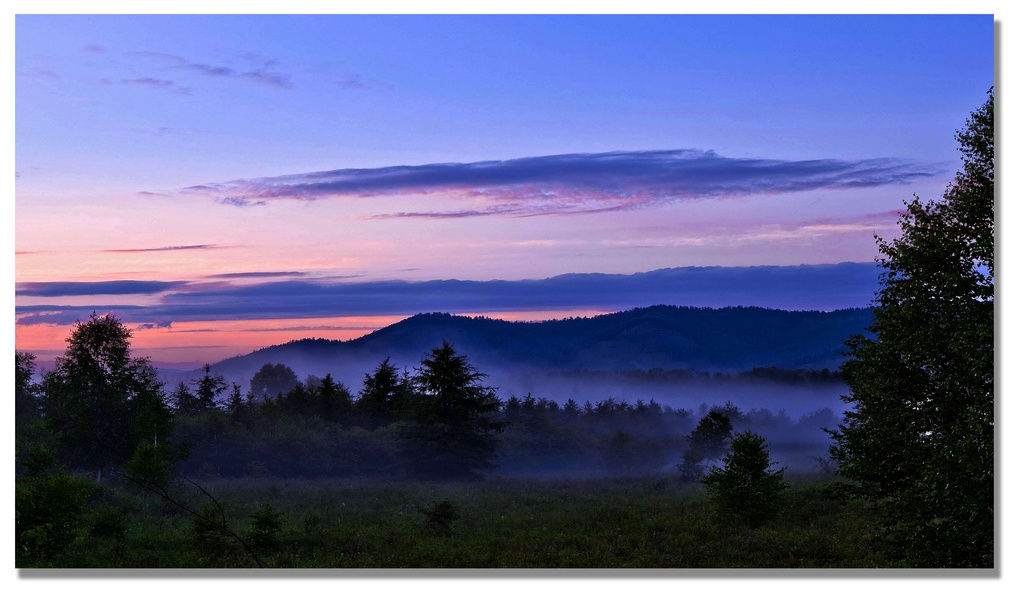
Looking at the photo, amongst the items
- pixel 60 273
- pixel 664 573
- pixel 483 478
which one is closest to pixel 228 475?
pixel 483 478

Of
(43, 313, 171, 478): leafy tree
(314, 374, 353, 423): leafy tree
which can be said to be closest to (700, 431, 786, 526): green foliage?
(43, 313, 171, 478): leafy tree

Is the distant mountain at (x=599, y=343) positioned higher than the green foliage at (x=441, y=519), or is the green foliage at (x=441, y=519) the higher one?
the distant mountain at (x=599, y=343)

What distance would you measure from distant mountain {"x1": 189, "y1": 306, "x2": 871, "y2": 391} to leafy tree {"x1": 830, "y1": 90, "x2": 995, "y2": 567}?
9.65 meters

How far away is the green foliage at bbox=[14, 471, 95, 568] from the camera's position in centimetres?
→ 1869

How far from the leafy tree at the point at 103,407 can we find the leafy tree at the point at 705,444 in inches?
1051

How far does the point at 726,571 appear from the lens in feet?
54.0

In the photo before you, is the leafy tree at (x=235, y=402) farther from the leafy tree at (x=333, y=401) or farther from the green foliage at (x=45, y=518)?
the green foliage at (x=45, y=518)

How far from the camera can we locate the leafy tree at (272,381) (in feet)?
136

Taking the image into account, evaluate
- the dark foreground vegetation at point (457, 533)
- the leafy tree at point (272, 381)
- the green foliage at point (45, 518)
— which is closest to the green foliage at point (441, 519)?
the dark foreground vegetation at point (457, 533)

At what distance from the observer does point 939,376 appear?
17.0 meters

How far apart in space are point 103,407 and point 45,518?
1689cm

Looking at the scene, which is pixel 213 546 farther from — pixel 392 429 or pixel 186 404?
pixel 392 429

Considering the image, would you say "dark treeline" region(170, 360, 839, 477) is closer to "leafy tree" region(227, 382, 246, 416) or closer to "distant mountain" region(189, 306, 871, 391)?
"leafy tree" region(227, 382, 246, 416)
